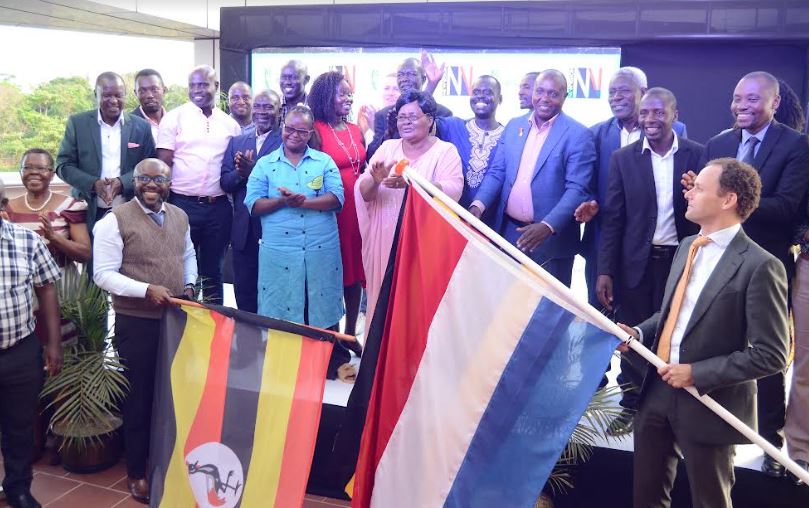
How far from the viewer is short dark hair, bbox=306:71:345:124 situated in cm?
414

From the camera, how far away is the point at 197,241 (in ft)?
14.4

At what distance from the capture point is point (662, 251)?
3.45 meters

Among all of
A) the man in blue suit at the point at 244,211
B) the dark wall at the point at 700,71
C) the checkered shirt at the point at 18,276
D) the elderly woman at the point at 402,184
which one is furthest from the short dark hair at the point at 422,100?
the dark wall at the point at 700,71

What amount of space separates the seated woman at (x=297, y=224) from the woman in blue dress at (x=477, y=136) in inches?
28.6

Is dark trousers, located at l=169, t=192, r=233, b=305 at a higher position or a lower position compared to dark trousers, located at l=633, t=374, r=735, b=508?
higher

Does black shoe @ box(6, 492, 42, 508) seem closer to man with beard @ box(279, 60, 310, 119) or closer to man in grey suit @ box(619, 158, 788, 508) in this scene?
man with beard @ box(279, 60, 310, 119)

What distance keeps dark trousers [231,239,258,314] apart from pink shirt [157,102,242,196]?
1.45ft

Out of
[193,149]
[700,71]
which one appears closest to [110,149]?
[193,149]

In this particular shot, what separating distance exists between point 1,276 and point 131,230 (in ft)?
1.80

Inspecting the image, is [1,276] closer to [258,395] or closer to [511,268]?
[258,395]

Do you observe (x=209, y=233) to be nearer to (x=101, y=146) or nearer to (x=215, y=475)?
(x=101, y=146)

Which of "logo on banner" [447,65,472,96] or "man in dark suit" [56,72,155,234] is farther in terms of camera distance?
"logo on banner" [447,65,472,96]

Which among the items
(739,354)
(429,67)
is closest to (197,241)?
(739,354)

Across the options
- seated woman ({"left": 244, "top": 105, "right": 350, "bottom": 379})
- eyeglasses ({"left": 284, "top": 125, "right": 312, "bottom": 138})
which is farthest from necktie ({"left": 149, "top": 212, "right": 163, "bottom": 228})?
eyeglasses ({"left": 284, "top": 125, "right": 312, "bottom": 138})
